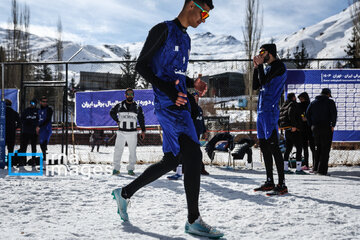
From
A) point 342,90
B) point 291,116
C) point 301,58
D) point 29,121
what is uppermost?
point 301,58

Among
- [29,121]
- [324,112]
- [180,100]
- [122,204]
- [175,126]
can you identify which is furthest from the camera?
[29,121]

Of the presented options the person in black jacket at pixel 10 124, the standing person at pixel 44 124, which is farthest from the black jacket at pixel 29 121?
the person in black jacket at pixel 10 124

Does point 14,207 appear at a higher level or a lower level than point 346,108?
lower

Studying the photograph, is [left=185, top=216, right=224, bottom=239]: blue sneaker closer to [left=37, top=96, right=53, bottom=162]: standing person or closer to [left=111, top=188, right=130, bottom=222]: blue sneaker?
[left=111, top=188, right=130, bottom=222]: blue sneaker

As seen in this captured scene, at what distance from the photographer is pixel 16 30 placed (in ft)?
86.9

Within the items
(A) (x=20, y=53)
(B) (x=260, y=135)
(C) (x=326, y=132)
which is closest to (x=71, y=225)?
(B) (x=260, y=135)

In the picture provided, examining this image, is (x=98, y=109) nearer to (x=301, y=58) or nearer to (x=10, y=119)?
(x=10, y=119)

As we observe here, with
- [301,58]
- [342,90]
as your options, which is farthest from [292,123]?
[301,58]

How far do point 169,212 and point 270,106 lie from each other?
1940 millimetres

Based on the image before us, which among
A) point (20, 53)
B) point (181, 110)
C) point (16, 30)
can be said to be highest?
point (16, 30)

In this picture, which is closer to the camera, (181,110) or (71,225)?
(181,110)

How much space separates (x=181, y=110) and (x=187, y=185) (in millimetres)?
566

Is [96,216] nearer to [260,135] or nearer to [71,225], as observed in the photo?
[71,225]

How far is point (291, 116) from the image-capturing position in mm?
7078
